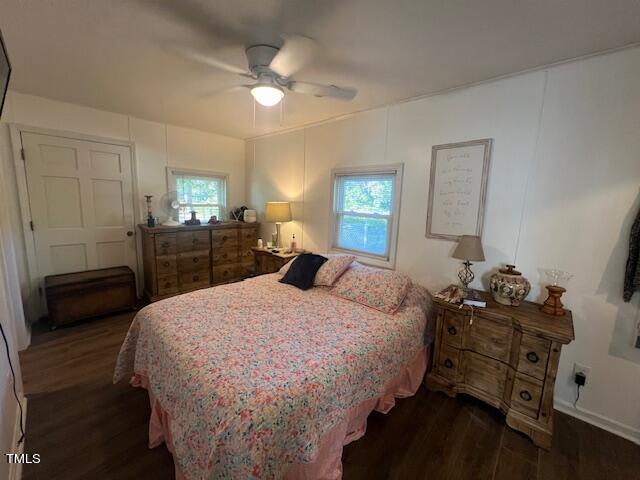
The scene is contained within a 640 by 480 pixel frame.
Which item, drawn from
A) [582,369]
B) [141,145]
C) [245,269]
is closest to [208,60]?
[141,145]

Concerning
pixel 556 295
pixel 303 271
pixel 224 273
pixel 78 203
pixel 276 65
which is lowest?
pixel 224 273

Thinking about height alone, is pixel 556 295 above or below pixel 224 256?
above

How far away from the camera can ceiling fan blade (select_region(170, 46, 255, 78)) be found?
1773 mm

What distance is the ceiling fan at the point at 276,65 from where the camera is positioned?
1656mm

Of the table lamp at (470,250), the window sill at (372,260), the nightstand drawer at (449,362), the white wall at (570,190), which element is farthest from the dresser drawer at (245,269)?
the table lamp at (470,250)

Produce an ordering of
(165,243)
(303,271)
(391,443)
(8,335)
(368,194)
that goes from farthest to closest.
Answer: (165,243), (368,194), (303,271), (8,335), (391,443)

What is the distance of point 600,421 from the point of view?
1.84 m

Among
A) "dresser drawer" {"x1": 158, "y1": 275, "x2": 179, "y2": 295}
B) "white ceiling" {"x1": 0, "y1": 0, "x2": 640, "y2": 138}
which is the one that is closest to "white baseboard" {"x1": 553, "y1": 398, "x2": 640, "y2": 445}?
"white ceiling" {"x1": 0, "y1": 0, "x2": 640, "y2": 138}

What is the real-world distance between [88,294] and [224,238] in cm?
167

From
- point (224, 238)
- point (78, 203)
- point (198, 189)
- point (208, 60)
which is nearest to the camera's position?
point (208, 60)

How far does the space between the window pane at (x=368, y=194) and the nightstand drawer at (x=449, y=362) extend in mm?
1384

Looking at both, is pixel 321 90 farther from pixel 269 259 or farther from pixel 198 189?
pixel 198 189

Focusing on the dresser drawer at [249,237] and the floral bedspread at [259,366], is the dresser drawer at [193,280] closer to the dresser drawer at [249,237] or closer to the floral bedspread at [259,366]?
the dresser drawer at [249,237]

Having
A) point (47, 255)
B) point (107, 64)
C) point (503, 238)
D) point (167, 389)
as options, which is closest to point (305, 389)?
point (167, 389)
